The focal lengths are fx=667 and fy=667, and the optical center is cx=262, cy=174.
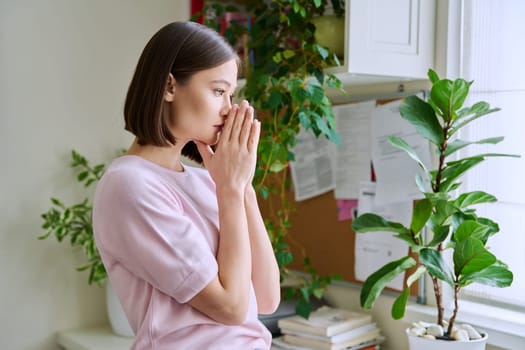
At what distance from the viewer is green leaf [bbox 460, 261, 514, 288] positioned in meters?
1.42

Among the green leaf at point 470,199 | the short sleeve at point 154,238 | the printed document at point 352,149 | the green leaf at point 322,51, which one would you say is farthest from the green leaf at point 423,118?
the short sleeve at point 154,238

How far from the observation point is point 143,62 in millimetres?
1191

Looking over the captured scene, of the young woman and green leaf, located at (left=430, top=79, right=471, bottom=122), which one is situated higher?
green leaf, located at (left=430, top=79, right=471, bottom=122)

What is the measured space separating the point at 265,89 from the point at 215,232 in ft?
2.71

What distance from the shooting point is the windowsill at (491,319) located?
1.60 m

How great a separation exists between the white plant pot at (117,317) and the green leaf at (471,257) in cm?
107

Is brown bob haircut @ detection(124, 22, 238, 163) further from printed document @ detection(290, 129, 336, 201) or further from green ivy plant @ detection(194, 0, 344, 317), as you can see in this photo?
printed document @ detection(290, 129, 336, 201)

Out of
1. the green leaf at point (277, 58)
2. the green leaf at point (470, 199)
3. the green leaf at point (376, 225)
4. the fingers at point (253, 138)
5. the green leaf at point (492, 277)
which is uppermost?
the green leaf at point (277, 58)

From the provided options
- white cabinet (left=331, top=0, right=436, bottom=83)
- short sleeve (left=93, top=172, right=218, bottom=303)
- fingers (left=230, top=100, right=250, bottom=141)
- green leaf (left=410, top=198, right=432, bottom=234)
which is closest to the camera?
short sleeve (left=93, top=172, right=218, bottom=303)

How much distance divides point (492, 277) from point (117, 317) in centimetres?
115

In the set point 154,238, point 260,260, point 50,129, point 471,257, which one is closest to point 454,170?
point 471,257

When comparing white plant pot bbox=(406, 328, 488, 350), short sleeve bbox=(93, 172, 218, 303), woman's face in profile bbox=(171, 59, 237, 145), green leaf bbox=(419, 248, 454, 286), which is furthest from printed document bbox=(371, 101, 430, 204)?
short sleeve bbox=(93, 172, 218, 303)

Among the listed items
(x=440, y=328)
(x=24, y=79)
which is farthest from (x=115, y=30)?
(x=440, y=328)

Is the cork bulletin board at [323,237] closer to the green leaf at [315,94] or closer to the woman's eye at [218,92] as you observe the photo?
the green leaf at [315,94]
